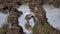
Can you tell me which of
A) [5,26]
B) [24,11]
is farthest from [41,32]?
[24,11]

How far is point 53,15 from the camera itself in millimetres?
5598

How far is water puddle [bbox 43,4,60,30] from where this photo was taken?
16.6 feet

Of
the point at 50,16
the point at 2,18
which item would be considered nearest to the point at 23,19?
the point at 2,18

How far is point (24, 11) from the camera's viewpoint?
5.86 metres

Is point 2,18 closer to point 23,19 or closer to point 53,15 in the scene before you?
point 23,19

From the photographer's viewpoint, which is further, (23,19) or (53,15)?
(53,15)

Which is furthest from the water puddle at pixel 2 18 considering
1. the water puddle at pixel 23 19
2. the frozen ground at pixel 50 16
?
the water puddle at pixel 23 19

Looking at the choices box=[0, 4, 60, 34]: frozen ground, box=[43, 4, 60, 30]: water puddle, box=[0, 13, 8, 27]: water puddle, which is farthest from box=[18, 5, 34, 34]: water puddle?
box=[43, 4, 60, 30]: water puddle

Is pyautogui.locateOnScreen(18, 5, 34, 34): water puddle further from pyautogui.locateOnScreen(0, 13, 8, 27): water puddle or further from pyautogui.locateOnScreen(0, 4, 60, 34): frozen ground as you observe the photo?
pyautogui.locateOnScreen(0, 13, 8, 27): water puddle

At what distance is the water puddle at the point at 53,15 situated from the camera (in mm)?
5057

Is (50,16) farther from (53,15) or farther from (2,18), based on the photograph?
(2,18)

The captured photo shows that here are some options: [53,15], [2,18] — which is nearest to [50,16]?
[53,15]

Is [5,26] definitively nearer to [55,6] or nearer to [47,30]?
[47,30]

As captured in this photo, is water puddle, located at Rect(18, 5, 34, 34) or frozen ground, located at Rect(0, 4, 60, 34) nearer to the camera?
water puddle, located at Rect(18, 5, 34, 34)
